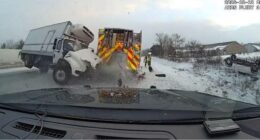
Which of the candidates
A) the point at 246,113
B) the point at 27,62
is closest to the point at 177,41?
the point at 27,62

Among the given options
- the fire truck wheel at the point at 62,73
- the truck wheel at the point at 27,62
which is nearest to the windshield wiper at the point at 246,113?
the fire truck wheel at the point at 62,73

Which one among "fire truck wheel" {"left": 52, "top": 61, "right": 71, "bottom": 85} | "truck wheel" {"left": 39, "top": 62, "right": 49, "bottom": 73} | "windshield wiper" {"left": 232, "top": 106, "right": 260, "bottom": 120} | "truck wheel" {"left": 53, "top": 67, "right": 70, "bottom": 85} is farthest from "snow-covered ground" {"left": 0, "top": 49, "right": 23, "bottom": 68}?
"windshield wiper" {"left": 232, "top": 106, "right": 260, "bottom": 120}

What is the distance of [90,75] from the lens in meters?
11.5

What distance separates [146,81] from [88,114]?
891cm

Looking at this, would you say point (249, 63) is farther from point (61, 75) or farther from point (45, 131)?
point (45, 131)

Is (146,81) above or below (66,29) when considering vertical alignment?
below

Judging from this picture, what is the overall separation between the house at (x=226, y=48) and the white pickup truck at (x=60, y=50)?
9388 mm

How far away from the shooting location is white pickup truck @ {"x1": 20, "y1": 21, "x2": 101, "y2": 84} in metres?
11.1

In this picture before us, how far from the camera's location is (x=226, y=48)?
20.0 metres

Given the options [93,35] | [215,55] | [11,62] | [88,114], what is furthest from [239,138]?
[215,55]

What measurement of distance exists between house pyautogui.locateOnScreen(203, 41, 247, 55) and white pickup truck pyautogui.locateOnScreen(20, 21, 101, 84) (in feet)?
30.8

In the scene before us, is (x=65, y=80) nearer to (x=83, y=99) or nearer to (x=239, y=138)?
(x=83, y=99)

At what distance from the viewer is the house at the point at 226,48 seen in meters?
19.1

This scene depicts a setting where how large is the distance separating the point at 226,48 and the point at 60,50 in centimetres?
1202
